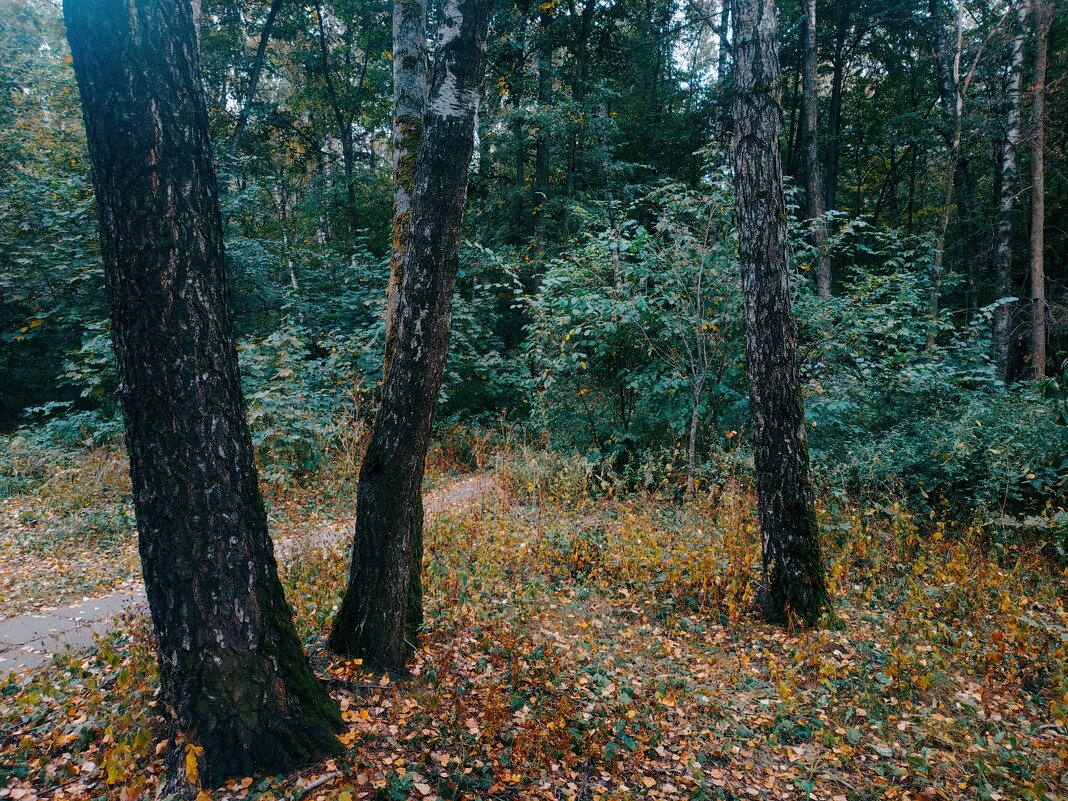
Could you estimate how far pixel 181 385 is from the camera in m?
2.22

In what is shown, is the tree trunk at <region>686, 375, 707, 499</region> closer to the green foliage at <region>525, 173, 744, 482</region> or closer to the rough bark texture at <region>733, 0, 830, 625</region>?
the green foliage at <region>525, 173, 744, 482</region>

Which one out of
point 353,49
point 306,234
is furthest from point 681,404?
point 306,234

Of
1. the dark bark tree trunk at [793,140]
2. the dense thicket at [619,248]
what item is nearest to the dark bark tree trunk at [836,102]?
the dense thicket at [619,248]

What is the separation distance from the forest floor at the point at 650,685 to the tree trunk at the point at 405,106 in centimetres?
249

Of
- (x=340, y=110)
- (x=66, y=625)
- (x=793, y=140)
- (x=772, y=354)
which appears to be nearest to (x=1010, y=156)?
(x=793, y=140)

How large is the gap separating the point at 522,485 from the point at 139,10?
642 cm

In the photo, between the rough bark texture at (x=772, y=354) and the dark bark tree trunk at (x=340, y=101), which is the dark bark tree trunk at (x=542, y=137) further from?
the rough bark texture at (x=772, y=354)

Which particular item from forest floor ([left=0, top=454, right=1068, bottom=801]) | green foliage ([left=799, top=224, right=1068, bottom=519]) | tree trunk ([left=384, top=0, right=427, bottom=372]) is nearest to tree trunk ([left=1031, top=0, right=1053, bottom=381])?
green foliage ([left=799, top=224, right=1068, bottom=519])

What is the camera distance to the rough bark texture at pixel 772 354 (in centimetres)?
448

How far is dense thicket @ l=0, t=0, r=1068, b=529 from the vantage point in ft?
24.8

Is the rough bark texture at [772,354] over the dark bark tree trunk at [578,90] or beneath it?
beneath

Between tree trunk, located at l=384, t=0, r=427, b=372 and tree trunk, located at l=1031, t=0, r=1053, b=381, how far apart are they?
13363 millimetres

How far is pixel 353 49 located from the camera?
63.3ft

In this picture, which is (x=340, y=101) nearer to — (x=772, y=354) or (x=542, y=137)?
(x=542, y=137)
